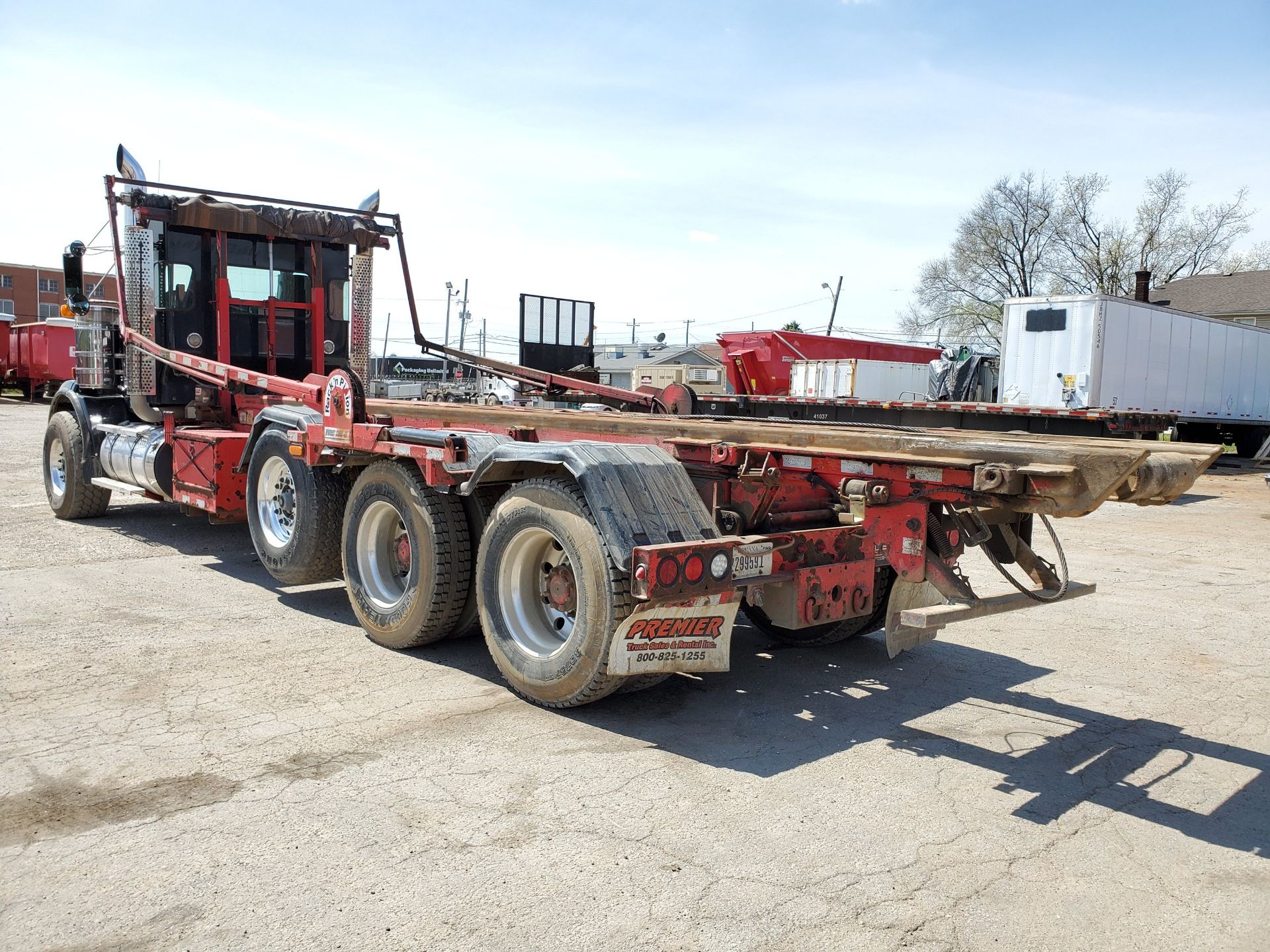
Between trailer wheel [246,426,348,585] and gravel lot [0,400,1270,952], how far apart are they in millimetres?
404

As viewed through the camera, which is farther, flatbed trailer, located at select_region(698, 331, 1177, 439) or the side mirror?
flatbed trailer, located at select_region(698, 331, 1177, 439)

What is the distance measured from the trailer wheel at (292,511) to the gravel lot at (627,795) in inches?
15.9

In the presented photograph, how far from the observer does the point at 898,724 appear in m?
5.22

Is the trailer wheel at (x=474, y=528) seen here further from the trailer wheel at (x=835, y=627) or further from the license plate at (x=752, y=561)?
the trailer wheel at (x=835, y=627)

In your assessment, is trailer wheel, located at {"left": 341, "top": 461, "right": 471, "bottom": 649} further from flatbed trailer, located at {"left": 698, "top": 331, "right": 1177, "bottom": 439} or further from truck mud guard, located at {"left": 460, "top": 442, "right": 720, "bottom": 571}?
flatbed trailer, located at {"left": 698, "top": 331, "right": 1177, "bottom": 439}

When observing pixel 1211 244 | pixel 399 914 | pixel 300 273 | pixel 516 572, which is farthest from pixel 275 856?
pixel 1211 244

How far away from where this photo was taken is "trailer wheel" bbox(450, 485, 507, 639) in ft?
19.1

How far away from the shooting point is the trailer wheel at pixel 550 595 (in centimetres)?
471

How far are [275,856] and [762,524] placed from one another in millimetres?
2967

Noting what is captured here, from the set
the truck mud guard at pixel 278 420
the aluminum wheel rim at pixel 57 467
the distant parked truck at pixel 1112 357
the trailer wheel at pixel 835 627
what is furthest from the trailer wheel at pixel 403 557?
the distant parked truck at pixel 1112 357

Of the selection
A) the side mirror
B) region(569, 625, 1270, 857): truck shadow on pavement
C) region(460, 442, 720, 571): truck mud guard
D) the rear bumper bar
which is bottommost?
region(569, 625, 1270, 857): truck shadow on pavement

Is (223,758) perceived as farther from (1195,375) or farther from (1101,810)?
(1195,375)

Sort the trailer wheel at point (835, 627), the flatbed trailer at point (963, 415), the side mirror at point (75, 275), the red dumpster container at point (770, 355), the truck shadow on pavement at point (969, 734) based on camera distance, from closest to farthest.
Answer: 1. the truck shadow on pavement at point (969, 734)
2. the trailer wheel at point (835, 627)
3. the side mirror at point (75, 275)
4. the flatbed trailer at point (963, 415)
5. the red dumpster container at point (770, 355)

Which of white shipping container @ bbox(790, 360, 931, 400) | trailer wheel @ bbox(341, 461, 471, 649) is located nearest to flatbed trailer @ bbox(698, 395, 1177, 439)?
white shipping container @ bbox(790, 360, 931, 400)
